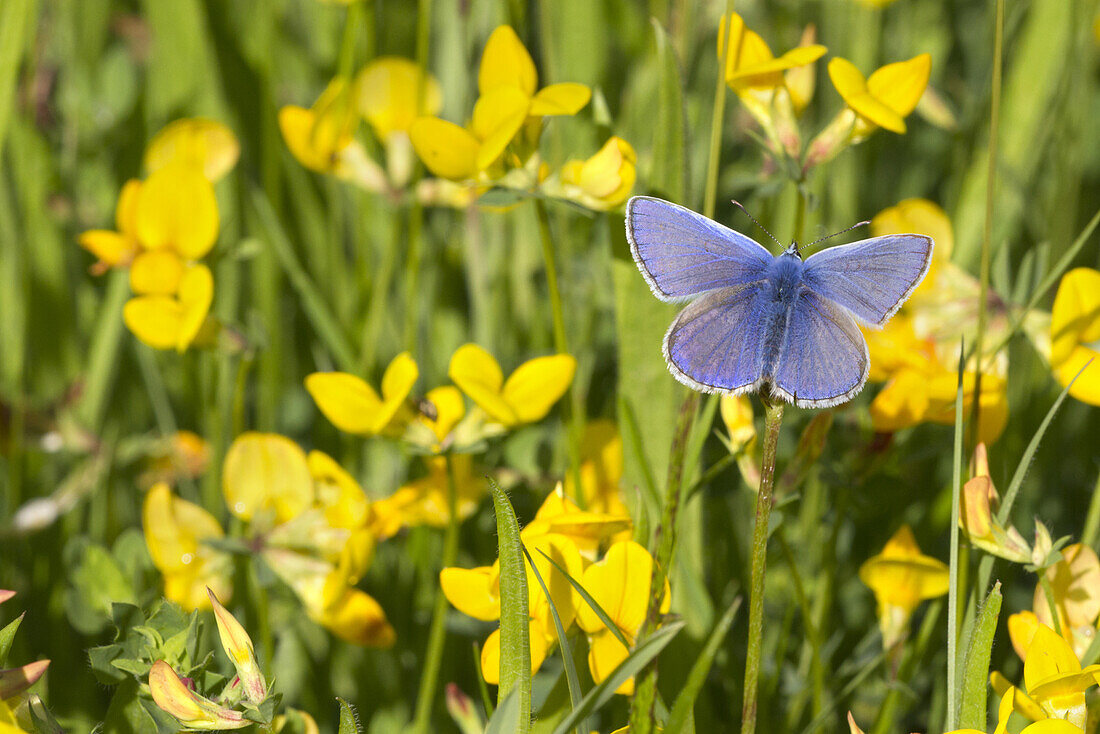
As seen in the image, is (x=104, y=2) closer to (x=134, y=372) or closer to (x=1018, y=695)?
(x=134, y=372)

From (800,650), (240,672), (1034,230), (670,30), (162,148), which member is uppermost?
(670,30)

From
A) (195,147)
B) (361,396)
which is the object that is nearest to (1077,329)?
(361,396)

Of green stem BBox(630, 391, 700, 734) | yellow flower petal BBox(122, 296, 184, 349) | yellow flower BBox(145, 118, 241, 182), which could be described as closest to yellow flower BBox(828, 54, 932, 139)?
green stem BBox(630, 391, 700, 734)

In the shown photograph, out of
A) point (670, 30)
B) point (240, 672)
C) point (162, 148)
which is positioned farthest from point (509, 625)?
point (670, 30)

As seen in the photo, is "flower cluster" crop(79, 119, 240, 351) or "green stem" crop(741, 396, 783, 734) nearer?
"green stem" crop(741, 396, 783, 734)

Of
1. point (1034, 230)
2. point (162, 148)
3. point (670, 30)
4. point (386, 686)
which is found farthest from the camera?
point (670, 30)

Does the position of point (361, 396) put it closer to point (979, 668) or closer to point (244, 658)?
point (244, 658)

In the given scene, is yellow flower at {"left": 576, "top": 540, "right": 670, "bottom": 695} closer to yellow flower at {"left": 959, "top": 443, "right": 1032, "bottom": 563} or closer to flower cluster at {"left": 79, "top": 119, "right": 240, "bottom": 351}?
yellow flower at {"left": 959, "top": 443, "right": 1032, "bottom": 563}
